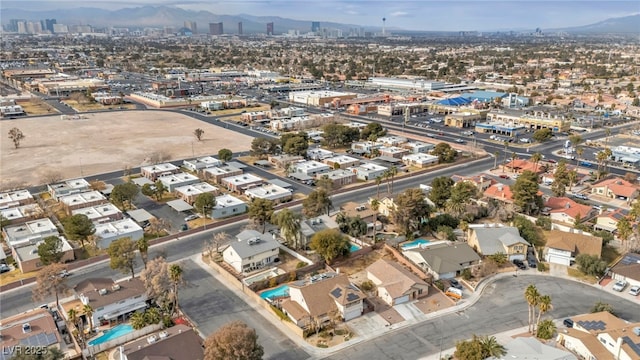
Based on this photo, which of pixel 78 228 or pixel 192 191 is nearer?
pixel 78 228

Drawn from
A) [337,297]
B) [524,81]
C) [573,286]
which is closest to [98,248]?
[337,297]

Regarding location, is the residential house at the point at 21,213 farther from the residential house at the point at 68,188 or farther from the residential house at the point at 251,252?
the residential house at the point at 251,252

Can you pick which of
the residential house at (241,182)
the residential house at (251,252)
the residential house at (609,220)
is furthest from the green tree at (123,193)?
the residential house at (609,220)

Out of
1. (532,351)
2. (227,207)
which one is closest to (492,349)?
(532,351)

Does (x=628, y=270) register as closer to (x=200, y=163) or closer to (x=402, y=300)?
(x=402, y=300)

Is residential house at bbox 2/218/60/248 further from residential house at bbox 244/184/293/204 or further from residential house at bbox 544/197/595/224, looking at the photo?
residential house at bbox 544/197/595/224

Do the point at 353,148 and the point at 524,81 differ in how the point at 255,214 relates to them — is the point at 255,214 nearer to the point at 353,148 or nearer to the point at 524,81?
the point at 353,148
